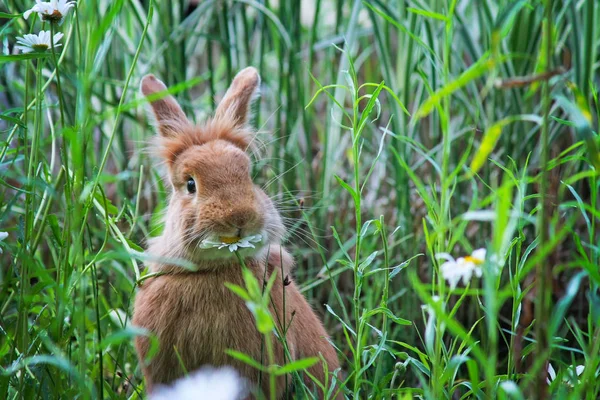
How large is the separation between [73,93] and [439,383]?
2.29 meters

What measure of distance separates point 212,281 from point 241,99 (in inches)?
26.7

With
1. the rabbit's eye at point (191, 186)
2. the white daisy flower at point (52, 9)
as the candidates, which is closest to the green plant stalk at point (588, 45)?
the rabbit's eye at point (191, 186)

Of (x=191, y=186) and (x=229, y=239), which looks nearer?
(x=229, y=239)

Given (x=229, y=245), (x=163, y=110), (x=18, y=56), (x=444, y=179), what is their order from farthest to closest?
(x=163, y=110) → (x=229, y=245) → (x=18, y=56) → (x=444, y=179)

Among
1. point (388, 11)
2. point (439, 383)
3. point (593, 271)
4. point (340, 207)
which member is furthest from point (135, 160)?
point (593, 271)

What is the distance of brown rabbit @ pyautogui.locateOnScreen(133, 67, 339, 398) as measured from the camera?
6.66 feet

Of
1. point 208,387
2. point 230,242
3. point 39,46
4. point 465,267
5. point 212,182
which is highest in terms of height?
point 39,46

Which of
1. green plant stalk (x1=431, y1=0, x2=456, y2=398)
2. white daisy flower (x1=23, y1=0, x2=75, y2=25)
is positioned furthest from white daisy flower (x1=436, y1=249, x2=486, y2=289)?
white daisy flower (x1=23, y1=0, x2=75, y2=25)

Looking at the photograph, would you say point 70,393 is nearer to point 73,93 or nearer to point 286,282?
point 286,282

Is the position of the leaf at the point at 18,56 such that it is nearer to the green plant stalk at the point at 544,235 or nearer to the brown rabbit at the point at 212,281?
the brown rabbit at the point at 212,281

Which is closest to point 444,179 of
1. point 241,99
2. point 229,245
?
point 229,245

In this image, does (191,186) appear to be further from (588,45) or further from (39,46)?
(588,45)

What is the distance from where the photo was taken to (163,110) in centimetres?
243

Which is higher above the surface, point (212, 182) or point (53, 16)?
point (53, 16)
